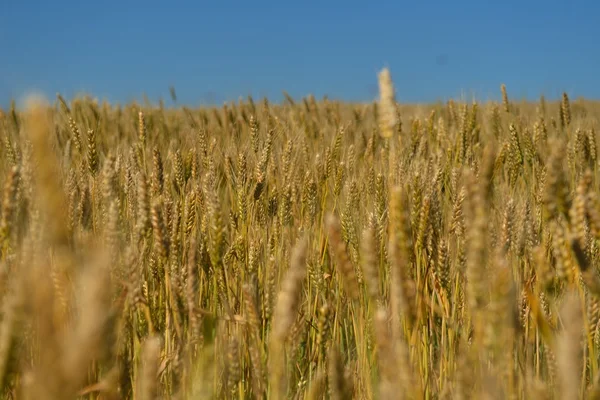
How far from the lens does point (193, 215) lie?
1426 millimetres

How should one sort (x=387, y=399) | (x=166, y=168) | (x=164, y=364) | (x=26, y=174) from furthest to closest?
(x=166, y=168), (x=164, y=364), (x=26, y=174), (x=387, y=399)

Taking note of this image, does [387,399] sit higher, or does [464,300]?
[464,300]

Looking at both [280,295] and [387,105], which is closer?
[280,295]

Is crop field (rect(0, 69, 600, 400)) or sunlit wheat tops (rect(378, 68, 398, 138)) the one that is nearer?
crop field (rect(0, 69, 600, 400))

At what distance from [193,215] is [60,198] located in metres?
0.82

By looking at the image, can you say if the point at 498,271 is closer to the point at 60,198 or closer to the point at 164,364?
the point at 60,198

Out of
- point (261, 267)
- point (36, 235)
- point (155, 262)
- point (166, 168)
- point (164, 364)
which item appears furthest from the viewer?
point (166, 168)

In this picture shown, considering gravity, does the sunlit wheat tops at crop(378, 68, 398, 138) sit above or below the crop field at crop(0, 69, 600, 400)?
above

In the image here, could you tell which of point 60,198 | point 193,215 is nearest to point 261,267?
point 193,215

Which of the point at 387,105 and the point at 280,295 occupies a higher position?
the point at 387,105

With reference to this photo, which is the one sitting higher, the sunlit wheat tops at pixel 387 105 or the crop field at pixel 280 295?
the sunlit wheat tops at pixel 387 105

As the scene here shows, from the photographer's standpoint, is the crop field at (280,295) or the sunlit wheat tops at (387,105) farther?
the sunlit wheat tops at (387,105)

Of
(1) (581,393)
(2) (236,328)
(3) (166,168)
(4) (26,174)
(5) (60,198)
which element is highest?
(3) (166,168)

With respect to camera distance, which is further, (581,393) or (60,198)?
(581,393)
